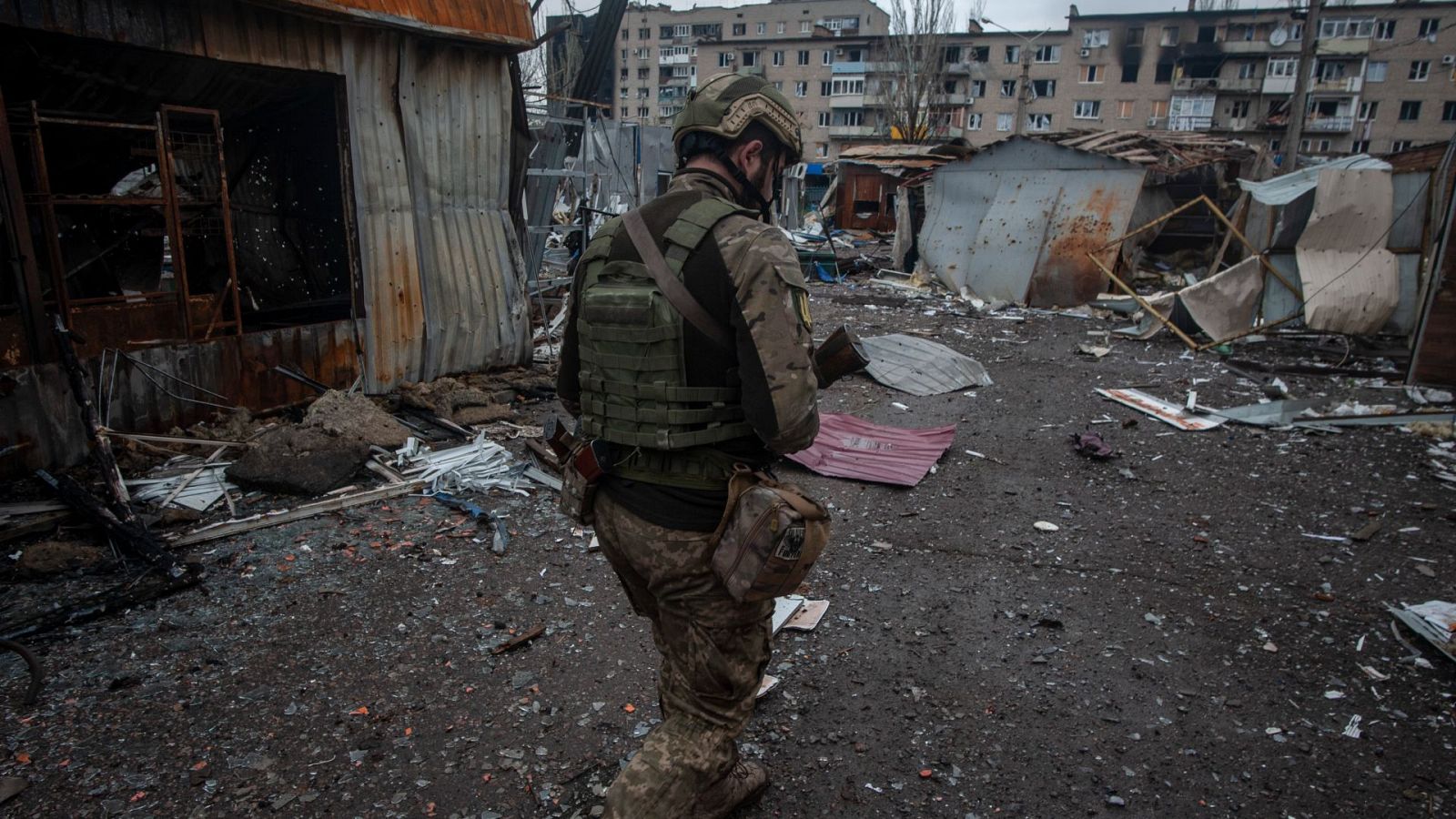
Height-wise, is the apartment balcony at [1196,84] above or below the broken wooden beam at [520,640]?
above

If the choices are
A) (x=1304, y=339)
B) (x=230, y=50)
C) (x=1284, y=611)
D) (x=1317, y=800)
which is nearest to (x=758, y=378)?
(x=1317, y=800)

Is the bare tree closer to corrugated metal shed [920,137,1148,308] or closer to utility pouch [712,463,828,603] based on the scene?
corrugated metal shed [920,137,1148,308]

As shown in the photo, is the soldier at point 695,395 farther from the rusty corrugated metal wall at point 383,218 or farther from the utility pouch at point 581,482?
the rusty corrugated metal wall at point 383,218

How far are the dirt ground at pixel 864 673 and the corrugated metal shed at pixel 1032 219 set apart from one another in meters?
8.20

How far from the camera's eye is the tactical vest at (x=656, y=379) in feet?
5.86

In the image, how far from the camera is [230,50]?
500 cm

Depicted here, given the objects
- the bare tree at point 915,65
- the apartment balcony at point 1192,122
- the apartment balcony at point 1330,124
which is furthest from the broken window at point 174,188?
the apartment balcony at point 1330,124

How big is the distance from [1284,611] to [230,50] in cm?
700

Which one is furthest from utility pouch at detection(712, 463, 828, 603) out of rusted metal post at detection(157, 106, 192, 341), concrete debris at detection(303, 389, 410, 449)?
rusted metal post at detection(157, 106, 192, 341)

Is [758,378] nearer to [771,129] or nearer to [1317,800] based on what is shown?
[771,129]

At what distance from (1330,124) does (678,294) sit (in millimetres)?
61493

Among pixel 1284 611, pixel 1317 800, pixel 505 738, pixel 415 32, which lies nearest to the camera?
pixel 1317 800

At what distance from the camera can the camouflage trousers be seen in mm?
1851

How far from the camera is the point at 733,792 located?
2189 millimetres
